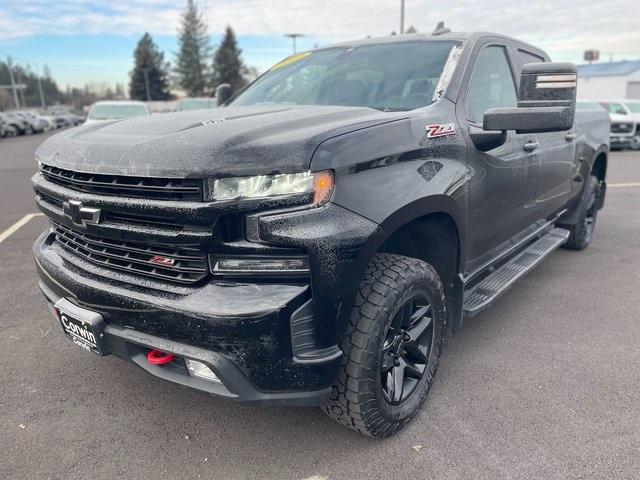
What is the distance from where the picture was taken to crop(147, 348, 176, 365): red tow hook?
212 cm

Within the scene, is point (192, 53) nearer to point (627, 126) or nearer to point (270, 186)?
point (627, 126)

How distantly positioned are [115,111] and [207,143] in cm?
1178

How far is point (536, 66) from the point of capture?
258 centimetres

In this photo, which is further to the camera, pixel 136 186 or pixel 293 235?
pixel 136 186

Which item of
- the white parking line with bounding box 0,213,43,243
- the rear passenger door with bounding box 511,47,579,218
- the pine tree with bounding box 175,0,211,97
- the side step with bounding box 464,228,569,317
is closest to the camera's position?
the side step with bounding box 464,228,569,317

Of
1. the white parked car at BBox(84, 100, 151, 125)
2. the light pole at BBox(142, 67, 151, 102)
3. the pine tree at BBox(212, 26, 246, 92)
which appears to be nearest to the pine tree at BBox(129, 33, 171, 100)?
the light pole at BBox(142, 67, 151, 102)

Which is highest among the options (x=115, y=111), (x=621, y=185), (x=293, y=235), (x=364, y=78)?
(x=364, y=78)

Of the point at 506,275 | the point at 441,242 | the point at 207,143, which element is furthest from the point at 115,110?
the point at 207,143

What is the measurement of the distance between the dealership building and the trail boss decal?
4497 centimetres

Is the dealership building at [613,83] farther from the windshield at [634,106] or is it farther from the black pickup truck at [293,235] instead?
the black pickup truck at [293,235]

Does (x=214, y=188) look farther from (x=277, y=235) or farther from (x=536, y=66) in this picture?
(x=536, y=66)

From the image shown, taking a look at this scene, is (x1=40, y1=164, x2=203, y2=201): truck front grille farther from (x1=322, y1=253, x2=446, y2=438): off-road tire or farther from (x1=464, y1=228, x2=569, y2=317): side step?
(x1=464, y1=228, x2=569, y2=317): side step

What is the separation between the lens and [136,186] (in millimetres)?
2031

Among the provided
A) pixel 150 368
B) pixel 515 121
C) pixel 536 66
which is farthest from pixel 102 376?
pixel 536 66
